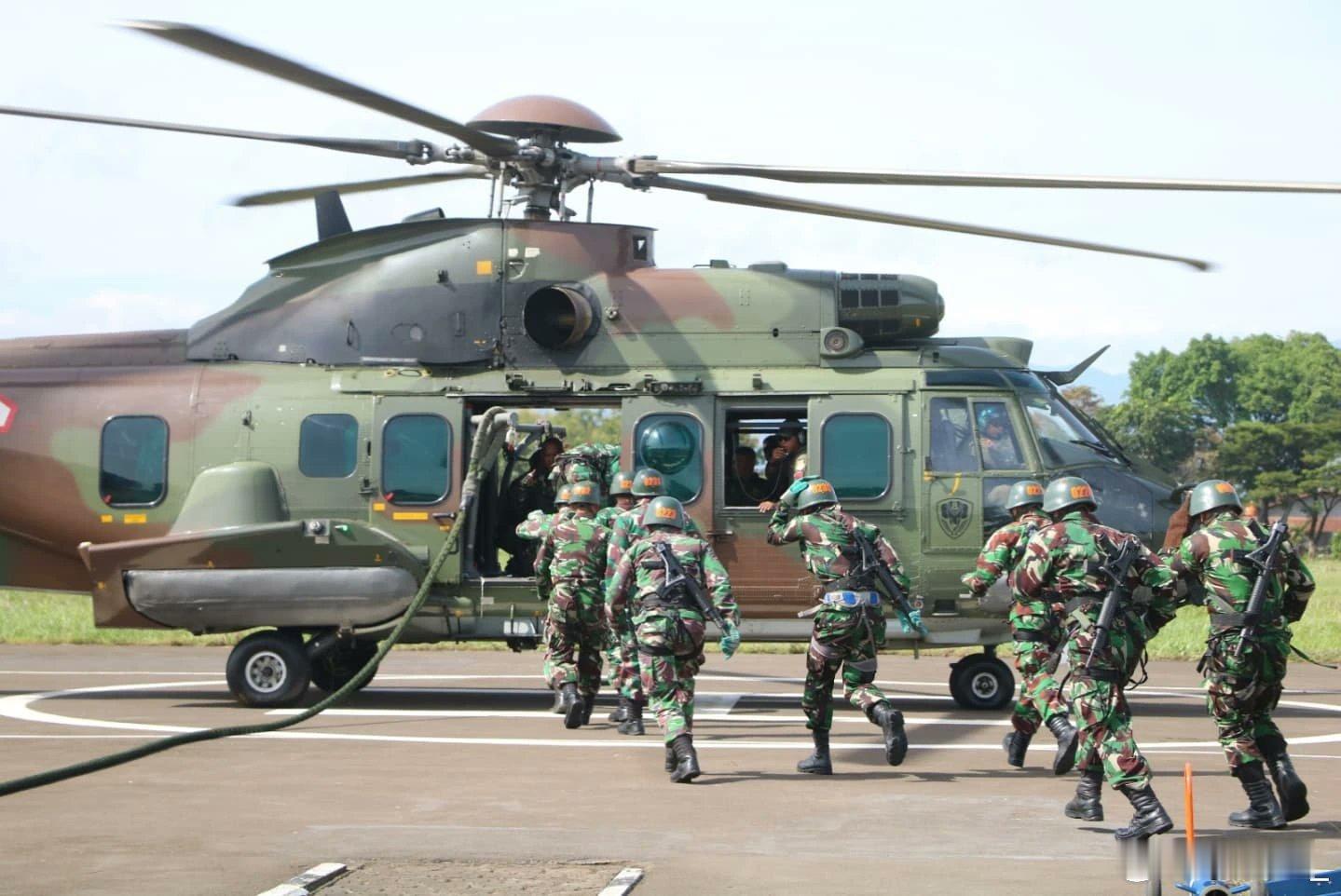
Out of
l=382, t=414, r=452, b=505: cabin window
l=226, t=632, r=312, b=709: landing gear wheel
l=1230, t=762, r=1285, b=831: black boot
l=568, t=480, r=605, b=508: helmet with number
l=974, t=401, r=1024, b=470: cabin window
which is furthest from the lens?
l=382, t=414, r=452, b=505: cabin window

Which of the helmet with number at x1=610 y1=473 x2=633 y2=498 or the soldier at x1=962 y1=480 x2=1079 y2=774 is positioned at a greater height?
the helmet with number at x1=610 y1=473 x2=633 y2=498

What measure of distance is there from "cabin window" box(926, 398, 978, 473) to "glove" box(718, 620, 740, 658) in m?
3.30

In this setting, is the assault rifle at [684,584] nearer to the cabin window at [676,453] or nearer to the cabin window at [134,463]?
the cabin window at [676,453]

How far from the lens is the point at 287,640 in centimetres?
1375

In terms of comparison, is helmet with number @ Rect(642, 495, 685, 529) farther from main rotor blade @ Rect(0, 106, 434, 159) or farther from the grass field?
the grass field

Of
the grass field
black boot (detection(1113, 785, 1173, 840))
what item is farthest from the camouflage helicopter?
the grass field

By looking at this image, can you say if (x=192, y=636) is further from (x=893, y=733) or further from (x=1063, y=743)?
(x=1063, y=743)

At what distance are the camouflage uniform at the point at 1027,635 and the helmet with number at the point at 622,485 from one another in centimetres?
318

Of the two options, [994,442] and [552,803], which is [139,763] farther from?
[994,442]

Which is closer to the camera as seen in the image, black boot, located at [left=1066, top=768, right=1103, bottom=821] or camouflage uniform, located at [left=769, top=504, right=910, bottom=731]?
black boot, located at [left=1066, top=768, right=1103, bottom=821]

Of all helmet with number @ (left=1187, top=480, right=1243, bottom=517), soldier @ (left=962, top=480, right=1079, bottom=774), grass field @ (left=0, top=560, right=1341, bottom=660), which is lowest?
grass field @ (left=0, top=560, right=1341, bottom=660)

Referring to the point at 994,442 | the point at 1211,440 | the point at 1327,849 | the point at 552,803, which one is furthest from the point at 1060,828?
the point at 1211,440

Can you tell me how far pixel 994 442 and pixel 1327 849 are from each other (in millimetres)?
5782

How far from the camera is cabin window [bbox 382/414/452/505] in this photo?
45.2ft
